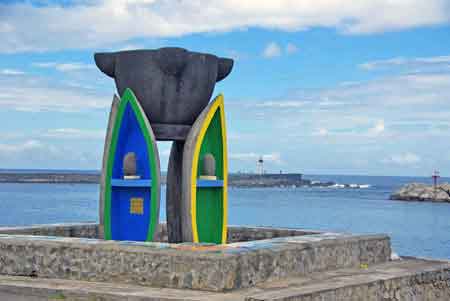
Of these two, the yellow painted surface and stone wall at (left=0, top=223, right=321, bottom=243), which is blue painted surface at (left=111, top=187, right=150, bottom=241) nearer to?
the yellow painted surface

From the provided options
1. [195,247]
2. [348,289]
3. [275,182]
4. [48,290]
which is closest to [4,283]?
[48,290]

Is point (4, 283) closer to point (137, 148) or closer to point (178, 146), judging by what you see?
point (137, 148)

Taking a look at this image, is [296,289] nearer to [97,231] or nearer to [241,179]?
[97,231]

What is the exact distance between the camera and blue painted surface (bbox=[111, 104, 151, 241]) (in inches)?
593

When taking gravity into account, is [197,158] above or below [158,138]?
below

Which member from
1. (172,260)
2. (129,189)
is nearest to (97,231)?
(129,189)

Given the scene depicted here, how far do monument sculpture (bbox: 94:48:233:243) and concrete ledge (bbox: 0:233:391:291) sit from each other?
1.95 metres

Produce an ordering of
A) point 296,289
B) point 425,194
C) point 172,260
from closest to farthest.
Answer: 1. point 296,289
2. point 172,260
3. point 425,194

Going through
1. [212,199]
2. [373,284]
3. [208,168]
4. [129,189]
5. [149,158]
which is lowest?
[373,284]

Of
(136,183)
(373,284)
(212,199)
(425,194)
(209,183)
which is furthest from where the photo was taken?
(425,194)

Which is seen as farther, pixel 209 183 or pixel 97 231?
pixel 97 231

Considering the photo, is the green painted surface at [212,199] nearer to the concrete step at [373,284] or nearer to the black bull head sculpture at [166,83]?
the black bull head sculpture at [166,83]

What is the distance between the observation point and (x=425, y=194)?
4195 inches

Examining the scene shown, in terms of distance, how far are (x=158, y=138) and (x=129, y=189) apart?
1.16m
